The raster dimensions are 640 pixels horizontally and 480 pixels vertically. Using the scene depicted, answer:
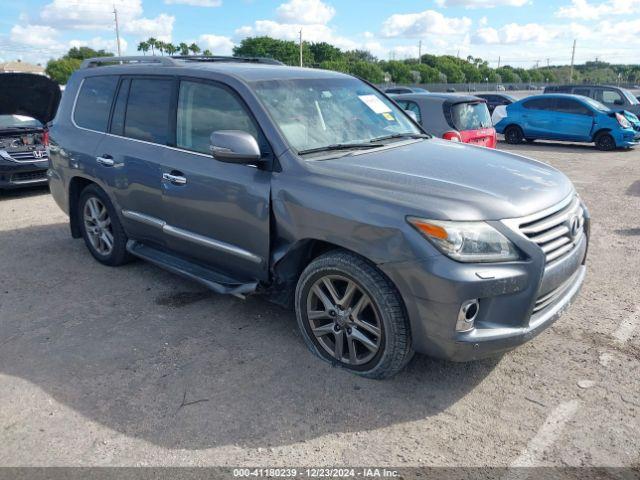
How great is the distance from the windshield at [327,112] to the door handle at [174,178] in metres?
0.87

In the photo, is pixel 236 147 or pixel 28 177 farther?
pixel 28 177

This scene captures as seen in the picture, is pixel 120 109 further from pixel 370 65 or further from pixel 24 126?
pixel 370 65

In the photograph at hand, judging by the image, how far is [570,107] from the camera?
16.3 m

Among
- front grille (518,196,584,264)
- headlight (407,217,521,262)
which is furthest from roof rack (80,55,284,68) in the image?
front grille (518,196,584,264)

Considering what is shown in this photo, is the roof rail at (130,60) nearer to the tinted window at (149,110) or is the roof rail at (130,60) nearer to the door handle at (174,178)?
the tinted window at (149,110)

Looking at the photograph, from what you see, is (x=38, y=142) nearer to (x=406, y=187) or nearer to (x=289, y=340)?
(x=289, y=340)

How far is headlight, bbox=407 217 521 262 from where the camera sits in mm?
2945

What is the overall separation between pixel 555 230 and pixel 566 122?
1476 cm

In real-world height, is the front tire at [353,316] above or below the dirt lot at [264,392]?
above

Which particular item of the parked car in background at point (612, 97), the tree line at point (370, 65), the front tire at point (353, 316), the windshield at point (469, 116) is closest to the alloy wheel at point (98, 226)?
the front tire at point (353, 316)

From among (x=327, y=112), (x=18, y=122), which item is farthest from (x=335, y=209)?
(x=18, y=122)

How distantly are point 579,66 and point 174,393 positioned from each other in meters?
164

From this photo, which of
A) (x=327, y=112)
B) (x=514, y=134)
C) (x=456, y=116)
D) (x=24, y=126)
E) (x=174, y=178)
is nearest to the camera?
(x=327, y=112)

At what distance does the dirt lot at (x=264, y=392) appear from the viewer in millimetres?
2842
